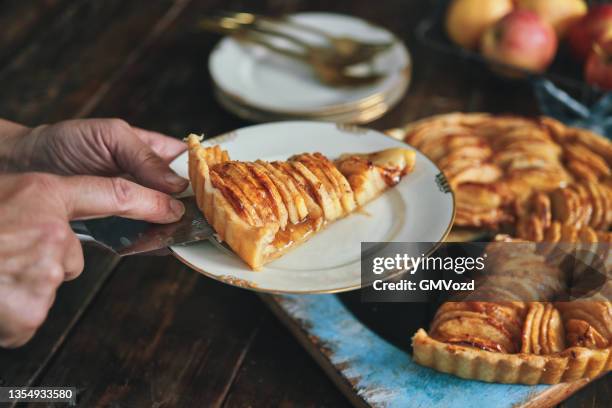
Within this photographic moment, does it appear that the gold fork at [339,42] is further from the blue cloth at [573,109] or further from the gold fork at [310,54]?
the blue cloth at [573,109]

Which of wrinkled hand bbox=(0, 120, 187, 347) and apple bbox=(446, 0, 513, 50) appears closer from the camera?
wrinkled hand bbox=(0, 120, 187, 347)

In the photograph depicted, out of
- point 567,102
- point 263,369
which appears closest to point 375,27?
point 567,102

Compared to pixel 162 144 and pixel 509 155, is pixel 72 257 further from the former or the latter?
pixel 509 155

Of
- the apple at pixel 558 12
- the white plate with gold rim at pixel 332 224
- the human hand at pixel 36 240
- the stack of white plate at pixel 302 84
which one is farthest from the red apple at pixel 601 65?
the human hand at pixel 36 240

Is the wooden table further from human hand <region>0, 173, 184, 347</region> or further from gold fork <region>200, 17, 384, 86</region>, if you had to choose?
human hand <region>0, 173, 184, 347</region>

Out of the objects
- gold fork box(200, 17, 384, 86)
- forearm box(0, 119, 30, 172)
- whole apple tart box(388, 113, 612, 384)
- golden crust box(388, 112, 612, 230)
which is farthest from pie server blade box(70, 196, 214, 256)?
gold fork box(200, 17, 384, 86)

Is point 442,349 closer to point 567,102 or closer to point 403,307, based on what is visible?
point 403,307
